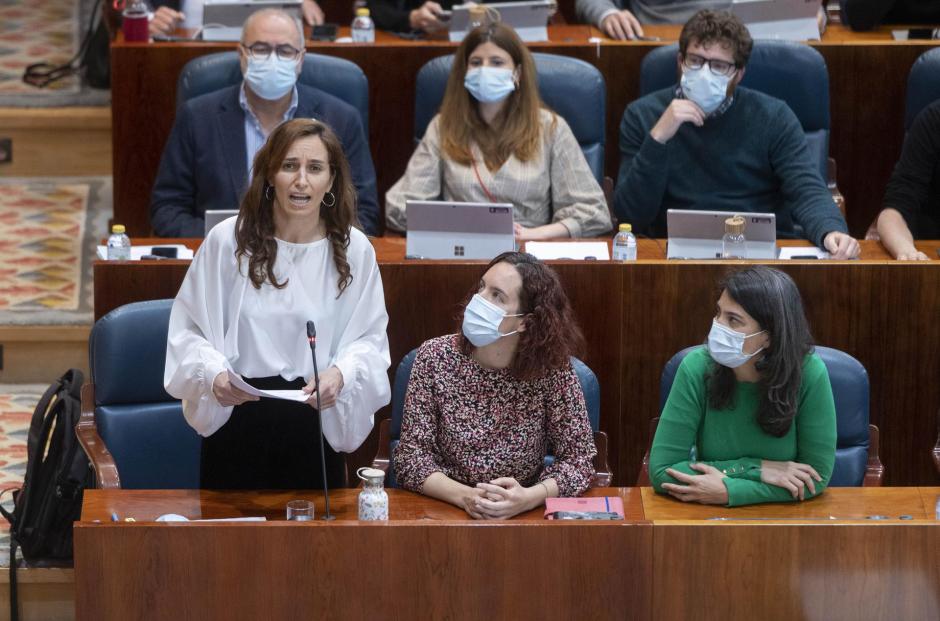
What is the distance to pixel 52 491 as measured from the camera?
3.20 metres

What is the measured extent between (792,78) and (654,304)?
1.20m

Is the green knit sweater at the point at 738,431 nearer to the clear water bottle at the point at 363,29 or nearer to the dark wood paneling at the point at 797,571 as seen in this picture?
the dark wood paneling at the point at 797,571

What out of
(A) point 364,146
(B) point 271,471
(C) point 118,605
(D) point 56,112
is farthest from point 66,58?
(C) point 118,605

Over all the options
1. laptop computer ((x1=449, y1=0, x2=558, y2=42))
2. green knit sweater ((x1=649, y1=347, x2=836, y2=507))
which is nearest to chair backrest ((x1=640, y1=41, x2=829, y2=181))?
laptop computer ((x1=449, y1=0, x2=558, y2=42))

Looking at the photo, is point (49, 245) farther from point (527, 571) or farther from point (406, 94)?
point (527, 571)

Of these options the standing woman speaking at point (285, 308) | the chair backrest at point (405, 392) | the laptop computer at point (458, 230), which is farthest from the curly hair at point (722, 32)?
the standing woman speaking at point (285, 308)

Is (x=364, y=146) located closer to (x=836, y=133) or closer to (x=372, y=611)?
(x=836, y=133)

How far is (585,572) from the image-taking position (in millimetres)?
2309

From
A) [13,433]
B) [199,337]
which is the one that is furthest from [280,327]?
[13,433]

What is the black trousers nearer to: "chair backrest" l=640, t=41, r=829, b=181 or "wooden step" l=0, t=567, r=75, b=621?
"wooden step" l=0, t=567, r=75, b=621

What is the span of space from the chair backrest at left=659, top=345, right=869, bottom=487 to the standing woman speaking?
64cm

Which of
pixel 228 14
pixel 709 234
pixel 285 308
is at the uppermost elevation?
pixel 228 14

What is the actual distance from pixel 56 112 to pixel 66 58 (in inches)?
24.3

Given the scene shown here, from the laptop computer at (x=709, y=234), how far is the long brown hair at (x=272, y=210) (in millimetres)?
920
